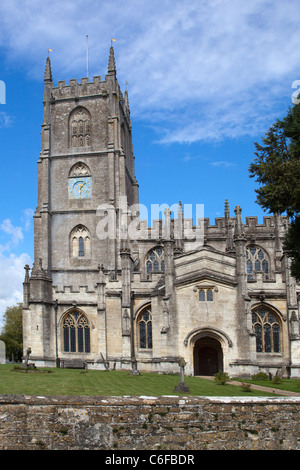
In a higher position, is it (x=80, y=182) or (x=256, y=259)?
(x=80, y=182)

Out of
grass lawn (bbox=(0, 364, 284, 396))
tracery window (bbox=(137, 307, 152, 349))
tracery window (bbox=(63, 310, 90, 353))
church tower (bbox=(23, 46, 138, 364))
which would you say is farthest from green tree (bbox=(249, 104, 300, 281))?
church tower (bbox=(23, 46, 138, 364))

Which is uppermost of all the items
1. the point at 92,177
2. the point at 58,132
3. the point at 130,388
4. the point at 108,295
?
the point at 58,132

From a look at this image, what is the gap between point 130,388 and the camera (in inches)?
854

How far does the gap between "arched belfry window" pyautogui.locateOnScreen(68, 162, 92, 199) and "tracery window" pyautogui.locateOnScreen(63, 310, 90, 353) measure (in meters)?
14.0

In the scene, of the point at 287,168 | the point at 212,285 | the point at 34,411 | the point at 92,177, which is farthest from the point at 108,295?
the point at 34,411

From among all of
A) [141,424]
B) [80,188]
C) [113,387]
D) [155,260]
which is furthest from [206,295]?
[141,424]

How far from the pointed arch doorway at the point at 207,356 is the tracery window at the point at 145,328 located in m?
3.67

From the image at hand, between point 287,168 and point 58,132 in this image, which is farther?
point 58,132

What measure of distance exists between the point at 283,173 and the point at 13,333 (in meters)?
44.9

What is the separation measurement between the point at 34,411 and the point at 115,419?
172cm

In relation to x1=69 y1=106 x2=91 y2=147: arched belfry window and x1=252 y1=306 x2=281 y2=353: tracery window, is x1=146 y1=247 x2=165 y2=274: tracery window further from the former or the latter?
x1=69 y1=106 x2=91 y2=147: arched belfry window

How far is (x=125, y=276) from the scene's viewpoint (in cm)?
3459

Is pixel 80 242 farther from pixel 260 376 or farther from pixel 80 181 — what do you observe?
pixel 260 376
